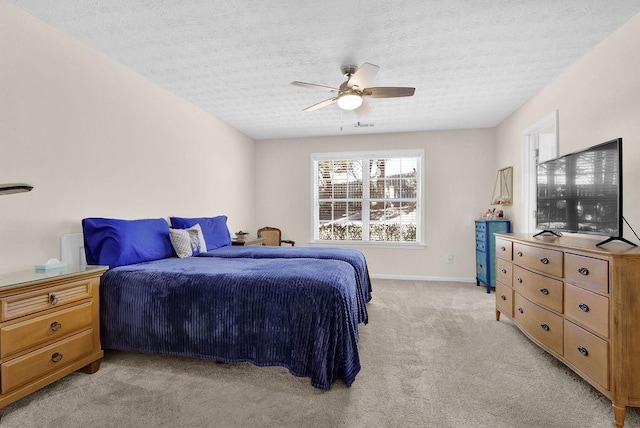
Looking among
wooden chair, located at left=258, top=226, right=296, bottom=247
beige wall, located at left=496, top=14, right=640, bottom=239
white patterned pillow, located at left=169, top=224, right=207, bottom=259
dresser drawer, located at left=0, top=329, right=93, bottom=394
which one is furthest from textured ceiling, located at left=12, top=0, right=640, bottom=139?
wooden chair, located at left=258, top=226, right=296, bottom=247

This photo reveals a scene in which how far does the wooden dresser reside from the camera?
5.58 ft

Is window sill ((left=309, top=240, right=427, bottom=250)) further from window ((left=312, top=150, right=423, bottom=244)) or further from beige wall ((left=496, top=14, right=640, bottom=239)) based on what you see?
beige wall ((left=496, top=14, right=640, bottom=239))

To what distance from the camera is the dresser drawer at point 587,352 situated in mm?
1741

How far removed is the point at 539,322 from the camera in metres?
2.40

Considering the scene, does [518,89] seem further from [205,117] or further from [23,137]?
[23,137]

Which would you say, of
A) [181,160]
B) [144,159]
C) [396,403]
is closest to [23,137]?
[144,159]

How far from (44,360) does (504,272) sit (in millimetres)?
3653

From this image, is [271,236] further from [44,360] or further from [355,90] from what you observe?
[44,360]

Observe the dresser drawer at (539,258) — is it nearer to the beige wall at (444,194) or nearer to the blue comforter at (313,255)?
the blue comforter at (313,255)

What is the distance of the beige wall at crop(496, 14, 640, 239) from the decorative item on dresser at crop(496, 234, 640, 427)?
0.63m

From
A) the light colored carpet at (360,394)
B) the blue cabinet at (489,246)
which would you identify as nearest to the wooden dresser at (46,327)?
the light colored carpet at (360,394)

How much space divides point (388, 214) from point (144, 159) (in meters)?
3.81

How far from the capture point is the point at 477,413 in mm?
1726

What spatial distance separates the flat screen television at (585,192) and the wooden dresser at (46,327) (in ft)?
11.2
